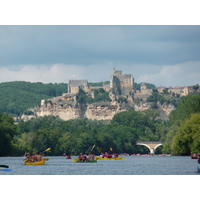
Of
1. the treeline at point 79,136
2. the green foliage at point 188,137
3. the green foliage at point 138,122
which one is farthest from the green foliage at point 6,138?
the green foliage at point 138,122

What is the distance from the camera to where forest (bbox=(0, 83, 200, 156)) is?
8488cm

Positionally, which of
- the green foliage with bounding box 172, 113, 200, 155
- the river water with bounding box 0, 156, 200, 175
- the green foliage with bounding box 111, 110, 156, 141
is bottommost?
the river water with bounding box 0, 156, 200, 175

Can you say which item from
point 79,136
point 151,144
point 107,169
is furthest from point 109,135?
point 107,169

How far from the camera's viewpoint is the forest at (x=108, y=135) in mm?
84875

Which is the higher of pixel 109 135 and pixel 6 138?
pixel 109 135

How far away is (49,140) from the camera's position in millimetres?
123438

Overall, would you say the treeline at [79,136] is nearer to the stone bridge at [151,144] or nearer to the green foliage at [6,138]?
the green foliage at [6,138]

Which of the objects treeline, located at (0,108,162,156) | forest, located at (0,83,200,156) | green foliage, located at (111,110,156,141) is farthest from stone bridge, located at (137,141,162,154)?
green foliage, located at (111,110,156,141)

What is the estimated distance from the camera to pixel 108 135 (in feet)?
480

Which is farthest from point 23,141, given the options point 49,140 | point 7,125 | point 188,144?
point 188,144

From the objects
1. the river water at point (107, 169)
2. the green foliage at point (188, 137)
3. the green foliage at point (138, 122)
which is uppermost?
the green foliage at point (138, 122)

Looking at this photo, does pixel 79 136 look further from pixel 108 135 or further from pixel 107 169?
pixel 107 169

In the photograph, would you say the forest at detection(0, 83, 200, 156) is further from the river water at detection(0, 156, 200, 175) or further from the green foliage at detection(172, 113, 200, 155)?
the river water at detection(0, 156, 200, 175)
